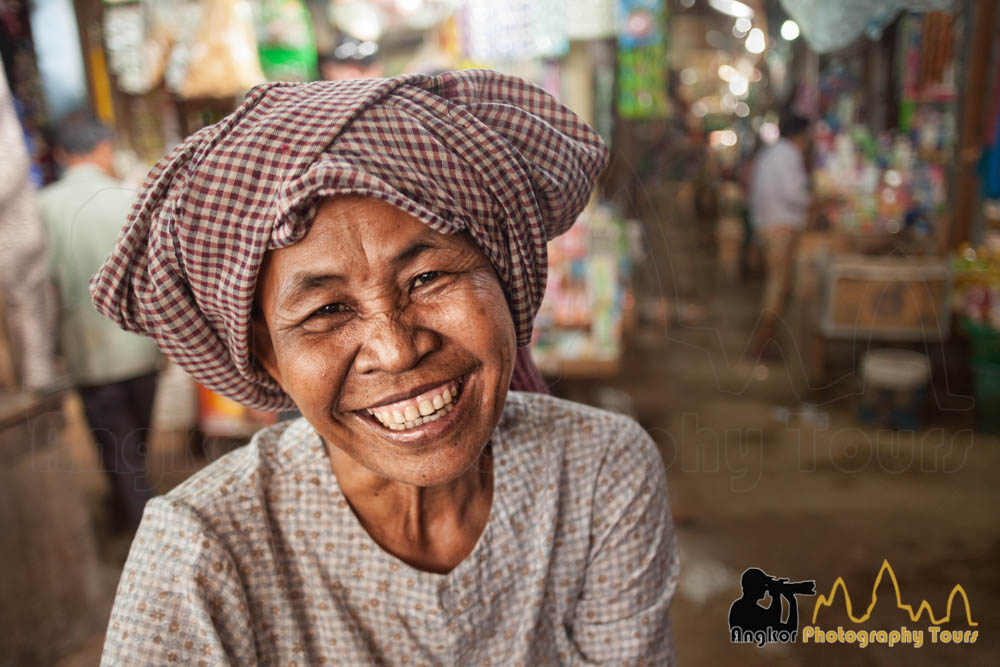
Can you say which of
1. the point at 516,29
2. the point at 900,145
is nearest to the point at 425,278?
the point at 516,29

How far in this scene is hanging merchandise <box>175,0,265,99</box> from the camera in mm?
3115

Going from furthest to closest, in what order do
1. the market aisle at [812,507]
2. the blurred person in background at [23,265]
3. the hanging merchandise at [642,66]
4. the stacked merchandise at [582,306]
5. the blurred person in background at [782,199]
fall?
the blurred person in background at [782,199]
the hanging merchandise at [642,66]
the stacked merchandise at [582,306]
the market aisle at [812,507]
the blurred person in background at [23,265]

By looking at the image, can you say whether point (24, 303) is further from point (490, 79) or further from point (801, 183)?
point (801, 183)

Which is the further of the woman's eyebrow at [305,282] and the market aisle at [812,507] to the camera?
the market aisle at [812,507]

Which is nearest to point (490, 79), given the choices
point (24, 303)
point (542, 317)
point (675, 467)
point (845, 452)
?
point (24, 303)

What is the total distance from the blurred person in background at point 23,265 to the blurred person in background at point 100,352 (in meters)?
0.10

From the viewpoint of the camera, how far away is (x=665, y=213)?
5410mm

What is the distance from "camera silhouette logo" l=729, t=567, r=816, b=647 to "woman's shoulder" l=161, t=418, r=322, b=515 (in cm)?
80

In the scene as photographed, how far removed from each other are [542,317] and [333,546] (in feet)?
8.15

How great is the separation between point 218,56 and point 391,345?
2.78 meters

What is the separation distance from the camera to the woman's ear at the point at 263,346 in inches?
39.9

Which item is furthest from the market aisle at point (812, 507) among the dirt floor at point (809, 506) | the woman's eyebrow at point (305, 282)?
the woman's eyebrow at point (305, 282)

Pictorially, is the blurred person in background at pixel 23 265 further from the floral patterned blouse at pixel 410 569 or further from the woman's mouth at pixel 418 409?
the woman's mouth at pixel 418 409

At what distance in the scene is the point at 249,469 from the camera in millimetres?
1086
